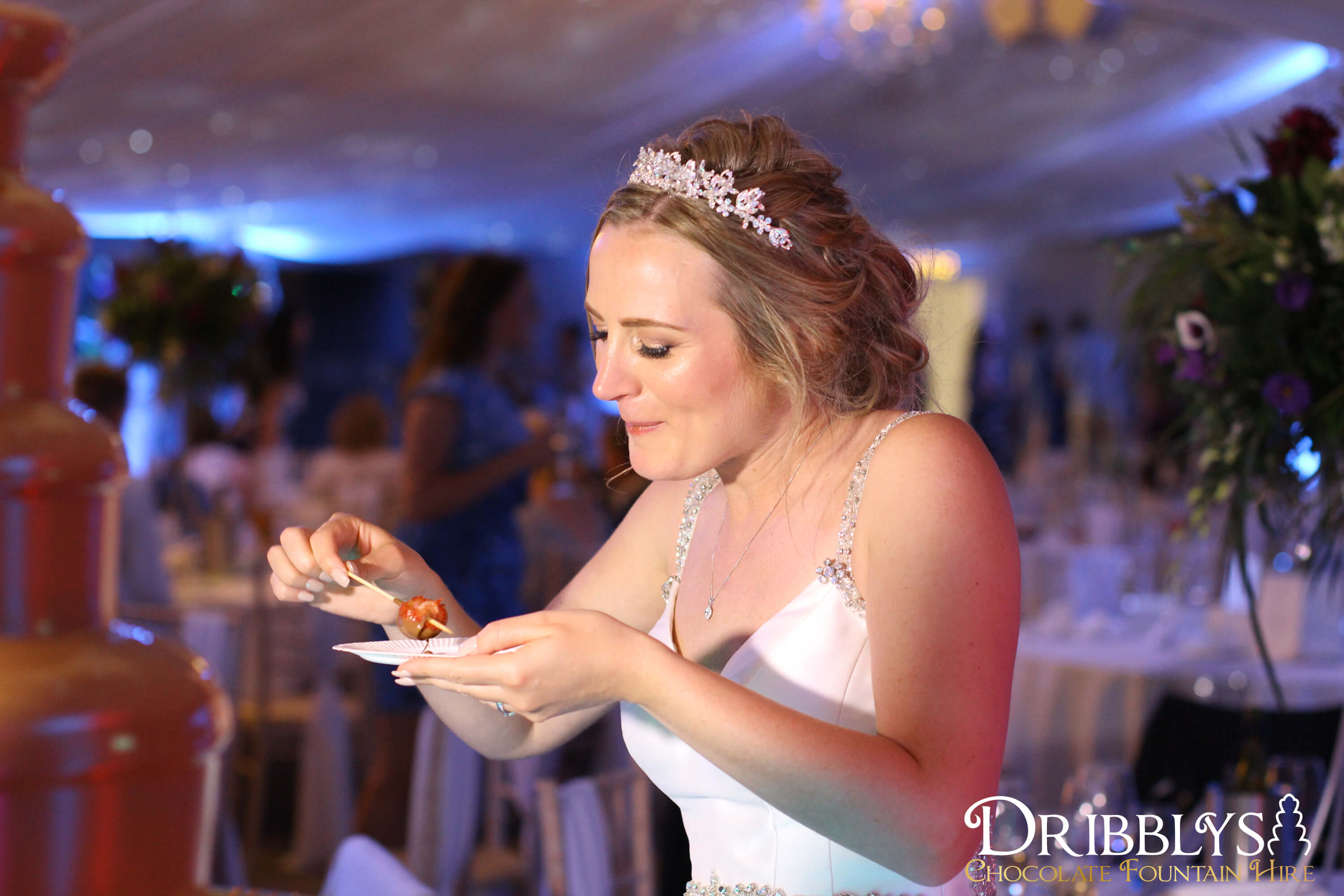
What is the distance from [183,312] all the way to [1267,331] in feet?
22.7

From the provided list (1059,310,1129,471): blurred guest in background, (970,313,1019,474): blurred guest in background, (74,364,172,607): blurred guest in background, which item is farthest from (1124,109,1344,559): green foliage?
(1059,310,1129,471): blurred guest in background

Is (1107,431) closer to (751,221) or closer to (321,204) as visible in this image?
(321,204)

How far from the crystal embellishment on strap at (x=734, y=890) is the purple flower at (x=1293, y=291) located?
1.41 m

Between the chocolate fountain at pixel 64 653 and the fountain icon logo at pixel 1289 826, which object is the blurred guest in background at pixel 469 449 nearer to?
the fountain icon logo at pixel 1289 826

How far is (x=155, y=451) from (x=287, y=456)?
1.71 m

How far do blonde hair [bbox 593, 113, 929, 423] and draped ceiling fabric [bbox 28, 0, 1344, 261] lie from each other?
433 cm

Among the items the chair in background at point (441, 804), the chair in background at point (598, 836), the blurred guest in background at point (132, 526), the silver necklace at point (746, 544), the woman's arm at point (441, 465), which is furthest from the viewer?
the blurred guest in background at point (132, 526)

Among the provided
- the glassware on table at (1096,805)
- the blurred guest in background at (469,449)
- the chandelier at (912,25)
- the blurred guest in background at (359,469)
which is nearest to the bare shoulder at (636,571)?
the glassware on table at (1096,805)

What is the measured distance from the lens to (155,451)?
10.6 meters

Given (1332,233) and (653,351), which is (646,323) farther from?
(1332,233)

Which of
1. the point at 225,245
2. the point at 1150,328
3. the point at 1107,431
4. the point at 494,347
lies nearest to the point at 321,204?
the point at 225,245

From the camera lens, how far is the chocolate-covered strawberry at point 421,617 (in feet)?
4.87

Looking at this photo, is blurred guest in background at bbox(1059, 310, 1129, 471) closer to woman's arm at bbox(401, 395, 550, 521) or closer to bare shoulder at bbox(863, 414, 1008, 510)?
woman's arm at bbox(401, 395, 550, 521)

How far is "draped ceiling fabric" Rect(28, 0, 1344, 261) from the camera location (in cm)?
732
